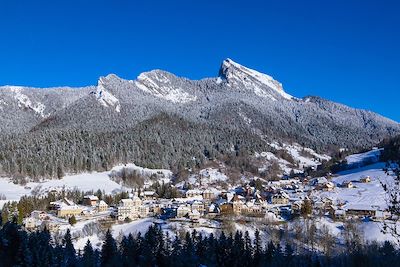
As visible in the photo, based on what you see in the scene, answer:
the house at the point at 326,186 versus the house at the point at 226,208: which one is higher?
the house at the point at 326,186

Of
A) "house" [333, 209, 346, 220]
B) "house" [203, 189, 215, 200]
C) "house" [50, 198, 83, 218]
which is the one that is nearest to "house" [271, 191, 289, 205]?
"house" [203, 189, 215, 200]

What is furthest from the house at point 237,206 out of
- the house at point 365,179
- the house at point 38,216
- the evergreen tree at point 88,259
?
the evergreen tree at point 88,259

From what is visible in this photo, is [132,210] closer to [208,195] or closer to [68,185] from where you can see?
[208,195]

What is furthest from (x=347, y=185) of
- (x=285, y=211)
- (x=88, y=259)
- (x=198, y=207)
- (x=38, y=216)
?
(x=88, y=259)

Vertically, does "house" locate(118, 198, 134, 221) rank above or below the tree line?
above

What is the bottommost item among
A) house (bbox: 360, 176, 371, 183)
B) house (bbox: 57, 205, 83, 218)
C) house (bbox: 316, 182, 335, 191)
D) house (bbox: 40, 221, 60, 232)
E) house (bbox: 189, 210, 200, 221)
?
house (bbox: 40, 221, 60, 232)

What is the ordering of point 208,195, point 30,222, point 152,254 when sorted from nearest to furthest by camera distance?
point 152,254
point 30,222
point 208,195

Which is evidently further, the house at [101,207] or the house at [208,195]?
the house at [208,195]

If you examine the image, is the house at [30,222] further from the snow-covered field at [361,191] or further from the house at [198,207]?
the snow-covered field at [361,191]

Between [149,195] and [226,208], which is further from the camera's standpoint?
[149,195]

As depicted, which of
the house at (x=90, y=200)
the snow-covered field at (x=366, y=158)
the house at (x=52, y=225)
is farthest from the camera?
the snow-covered field at (x=366, y=158)

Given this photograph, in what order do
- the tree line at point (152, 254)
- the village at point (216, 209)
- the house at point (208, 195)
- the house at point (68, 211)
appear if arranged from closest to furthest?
the tree line at point (152, 254) → the village at point (216, 209) → the house at point (68, 211) → the house at point (208, 195)

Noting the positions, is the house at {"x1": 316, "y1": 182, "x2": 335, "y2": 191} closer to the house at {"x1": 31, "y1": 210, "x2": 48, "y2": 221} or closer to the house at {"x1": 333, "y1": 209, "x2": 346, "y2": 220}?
the house at {"x1": 333, "y1": 209, "x2": 346, "y2": 220}

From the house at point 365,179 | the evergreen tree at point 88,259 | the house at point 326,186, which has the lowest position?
the evergreen tree at point 88,259
